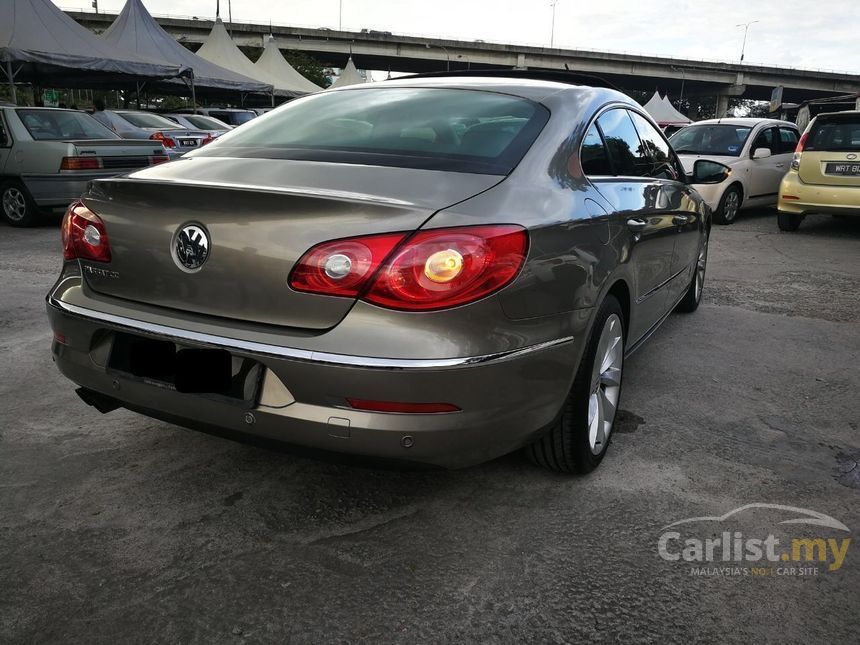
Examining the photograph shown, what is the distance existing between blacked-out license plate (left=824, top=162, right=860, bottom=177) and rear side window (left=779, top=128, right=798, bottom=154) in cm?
256

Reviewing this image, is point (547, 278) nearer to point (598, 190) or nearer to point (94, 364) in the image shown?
point (598, 190)

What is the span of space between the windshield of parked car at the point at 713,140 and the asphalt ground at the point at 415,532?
8.18 m

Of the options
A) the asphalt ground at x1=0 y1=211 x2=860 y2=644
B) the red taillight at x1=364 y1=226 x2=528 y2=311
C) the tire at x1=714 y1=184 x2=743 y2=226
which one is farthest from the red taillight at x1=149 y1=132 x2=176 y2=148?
the red taillight at x1=364 y1=226 x2=528 y2=311

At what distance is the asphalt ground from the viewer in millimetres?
1928

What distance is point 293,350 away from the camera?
1985mm

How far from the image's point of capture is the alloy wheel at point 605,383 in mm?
2709

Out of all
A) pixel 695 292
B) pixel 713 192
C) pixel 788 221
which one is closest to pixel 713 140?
pixel 713 192

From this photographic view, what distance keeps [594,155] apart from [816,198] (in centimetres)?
772

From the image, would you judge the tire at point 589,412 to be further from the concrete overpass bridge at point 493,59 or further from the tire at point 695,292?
the concrete overpass bridge at point 493,59

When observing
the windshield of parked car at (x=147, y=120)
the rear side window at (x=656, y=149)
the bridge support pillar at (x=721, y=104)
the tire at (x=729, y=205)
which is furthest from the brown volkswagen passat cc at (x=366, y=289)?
the bridge support pillar at (x=721, y=104)

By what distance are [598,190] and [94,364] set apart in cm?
190

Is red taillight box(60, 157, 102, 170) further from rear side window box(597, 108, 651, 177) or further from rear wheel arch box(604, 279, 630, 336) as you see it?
rear wheel arch box(604, 279, 630, 336)

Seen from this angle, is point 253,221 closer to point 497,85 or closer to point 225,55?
point 497,85

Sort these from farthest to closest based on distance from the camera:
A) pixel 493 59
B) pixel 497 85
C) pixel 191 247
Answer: pixel 493 59 → pixel 497 85 → pixel 191 247
